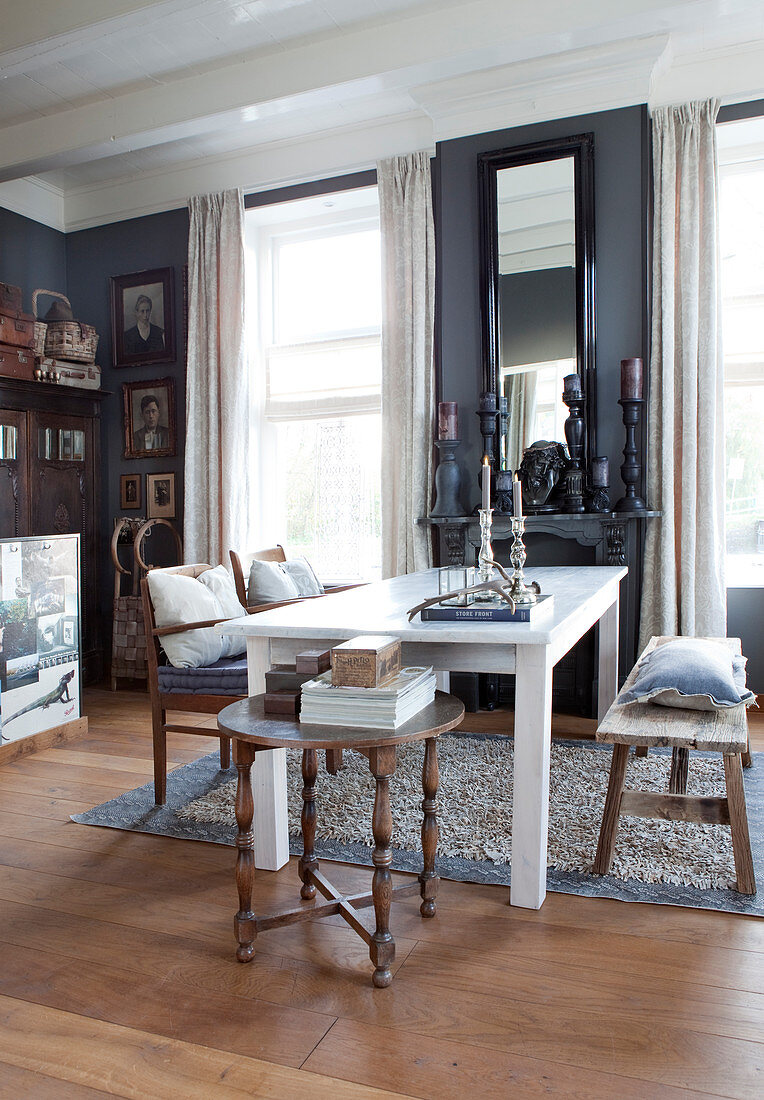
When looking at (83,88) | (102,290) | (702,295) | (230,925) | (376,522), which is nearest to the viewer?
(230,925)

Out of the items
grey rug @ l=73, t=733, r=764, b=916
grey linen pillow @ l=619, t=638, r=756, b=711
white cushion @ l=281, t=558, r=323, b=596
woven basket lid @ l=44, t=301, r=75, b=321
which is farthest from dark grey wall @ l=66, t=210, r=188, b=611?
grey linen pillow @ l=619, t=638, r=756, b=711

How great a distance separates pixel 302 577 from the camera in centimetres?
398

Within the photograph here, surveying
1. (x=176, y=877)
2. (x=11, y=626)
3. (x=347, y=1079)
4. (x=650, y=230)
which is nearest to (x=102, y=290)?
(x=11, y=626)

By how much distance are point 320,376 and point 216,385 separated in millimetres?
A: 659

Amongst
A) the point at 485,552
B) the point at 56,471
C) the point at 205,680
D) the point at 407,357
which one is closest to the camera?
the point at 485,552

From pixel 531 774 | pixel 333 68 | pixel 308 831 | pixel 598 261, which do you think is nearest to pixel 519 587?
pixel 531 774

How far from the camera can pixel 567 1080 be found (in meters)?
1.46

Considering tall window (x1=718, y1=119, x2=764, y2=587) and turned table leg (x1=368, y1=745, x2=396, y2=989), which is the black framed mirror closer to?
tall window (x1=718, y1=119, x2=764, y2=587)

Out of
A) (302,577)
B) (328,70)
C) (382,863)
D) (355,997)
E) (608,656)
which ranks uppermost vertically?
(328,70)

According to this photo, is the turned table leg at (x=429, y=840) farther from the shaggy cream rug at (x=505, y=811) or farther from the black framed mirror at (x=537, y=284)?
the black framed mirror at (x=537, y=284)

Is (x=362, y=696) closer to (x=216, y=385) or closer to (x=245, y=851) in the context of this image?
(x=245, y=851)

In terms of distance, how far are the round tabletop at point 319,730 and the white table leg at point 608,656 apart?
192cm

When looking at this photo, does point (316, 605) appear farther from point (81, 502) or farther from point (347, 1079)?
point (81, 502)

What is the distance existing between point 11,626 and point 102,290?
10.2 feet
